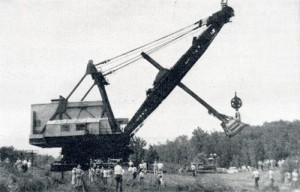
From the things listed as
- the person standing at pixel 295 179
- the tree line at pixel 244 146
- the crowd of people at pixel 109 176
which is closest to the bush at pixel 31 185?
the crowd of people at pixel 109 176

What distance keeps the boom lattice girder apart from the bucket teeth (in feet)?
12.1

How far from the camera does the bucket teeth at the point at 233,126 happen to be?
877 inches

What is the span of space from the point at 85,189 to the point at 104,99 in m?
7.29

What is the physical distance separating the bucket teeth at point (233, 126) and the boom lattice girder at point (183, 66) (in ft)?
12.1

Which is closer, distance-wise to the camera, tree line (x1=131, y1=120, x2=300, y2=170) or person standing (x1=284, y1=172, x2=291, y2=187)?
person standing (x1=284, y1=172, x2=291, y2=187)

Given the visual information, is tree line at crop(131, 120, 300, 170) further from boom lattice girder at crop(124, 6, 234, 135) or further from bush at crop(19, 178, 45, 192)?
bush at crop(19, 178, 45, 192)

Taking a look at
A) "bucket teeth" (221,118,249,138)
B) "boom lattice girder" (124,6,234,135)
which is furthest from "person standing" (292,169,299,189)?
"boom lattice girder" (124,6,234,135)

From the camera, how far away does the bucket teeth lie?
2228 centimetres

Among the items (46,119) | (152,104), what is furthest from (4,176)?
(152,104)

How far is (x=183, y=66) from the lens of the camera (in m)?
23.0

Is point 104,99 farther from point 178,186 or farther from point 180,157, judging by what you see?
point 180,157

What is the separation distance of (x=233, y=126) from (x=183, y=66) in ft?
14.4

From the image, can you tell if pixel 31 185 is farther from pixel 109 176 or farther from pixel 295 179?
pixel 295 179

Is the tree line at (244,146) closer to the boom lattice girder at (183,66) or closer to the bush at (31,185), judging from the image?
the boom lattice girder at (183,66)
